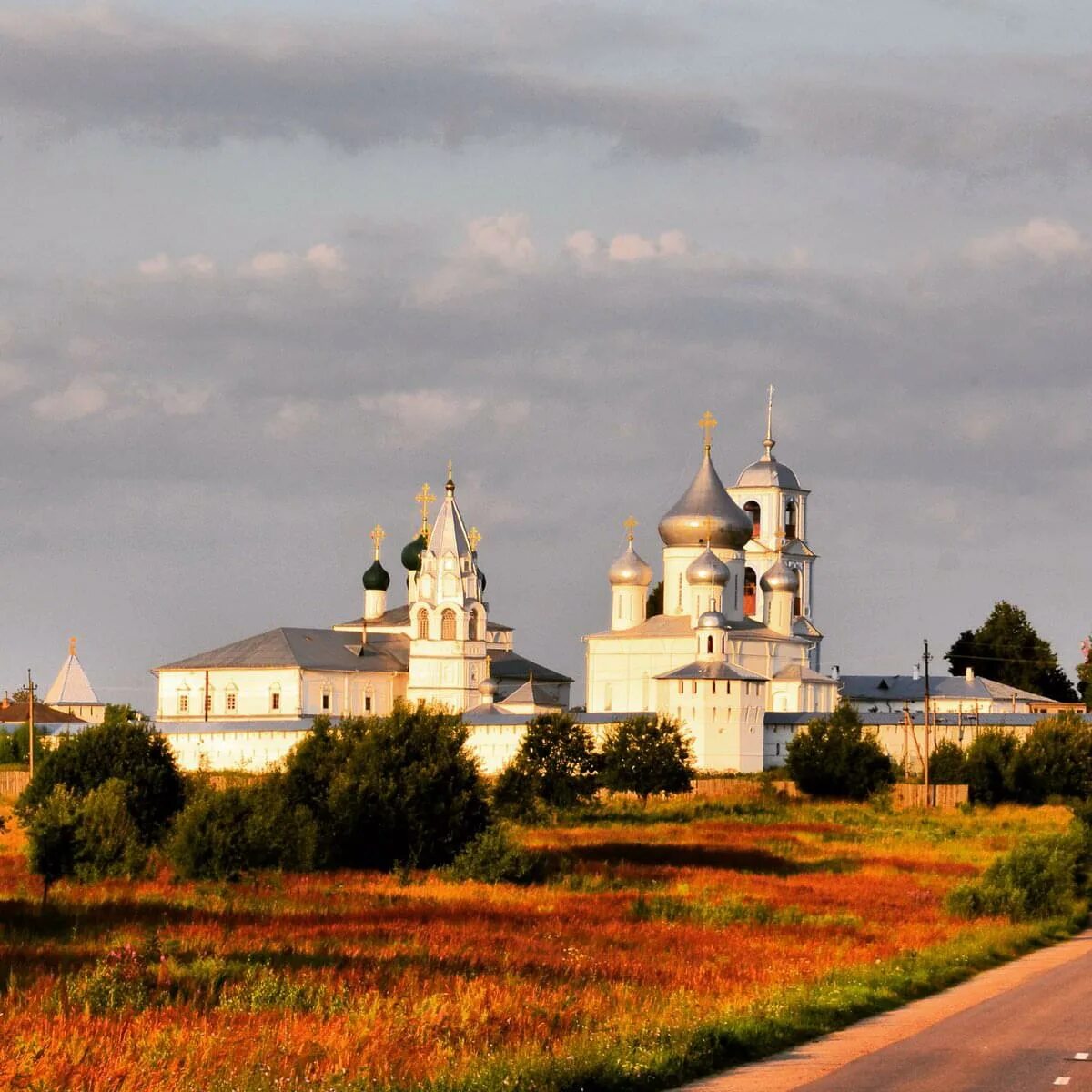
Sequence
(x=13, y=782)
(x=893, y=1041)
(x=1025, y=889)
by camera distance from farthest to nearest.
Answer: (x=13, y=782), (x=1025, y=889), (x=893, y=1041)

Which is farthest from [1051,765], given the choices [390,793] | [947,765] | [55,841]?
[55,841]

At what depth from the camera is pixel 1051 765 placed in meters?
68.9

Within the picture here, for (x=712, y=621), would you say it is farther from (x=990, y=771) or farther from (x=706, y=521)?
(x=990, y=771)

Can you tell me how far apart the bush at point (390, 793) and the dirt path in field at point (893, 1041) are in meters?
16.6

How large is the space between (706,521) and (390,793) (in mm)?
55126

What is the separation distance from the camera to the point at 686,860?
4322 cm

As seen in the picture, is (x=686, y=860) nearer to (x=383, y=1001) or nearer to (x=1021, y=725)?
(x=383, y=1001)

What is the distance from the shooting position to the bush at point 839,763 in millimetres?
69938

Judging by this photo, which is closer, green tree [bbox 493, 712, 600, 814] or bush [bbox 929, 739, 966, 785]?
green tree [bbox 493, 712, 600, 814]

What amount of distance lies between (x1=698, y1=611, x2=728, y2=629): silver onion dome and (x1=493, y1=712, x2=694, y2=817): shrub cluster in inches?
629

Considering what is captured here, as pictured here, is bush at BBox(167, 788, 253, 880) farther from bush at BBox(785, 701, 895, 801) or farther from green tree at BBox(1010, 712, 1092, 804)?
green tree at BBox(1010, 712, 1092, 804)

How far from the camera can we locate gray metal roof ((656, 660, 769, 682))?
82.6 metres

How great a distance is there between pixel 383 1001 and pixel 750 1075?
379 cm

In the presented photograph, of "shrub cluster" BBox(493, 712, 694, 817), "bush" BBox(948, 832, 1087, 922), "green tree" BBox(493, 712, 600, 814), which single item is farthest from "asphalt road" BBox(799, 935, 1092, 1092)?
"shrub cluster" BBox(493, 712, 694, 817)
